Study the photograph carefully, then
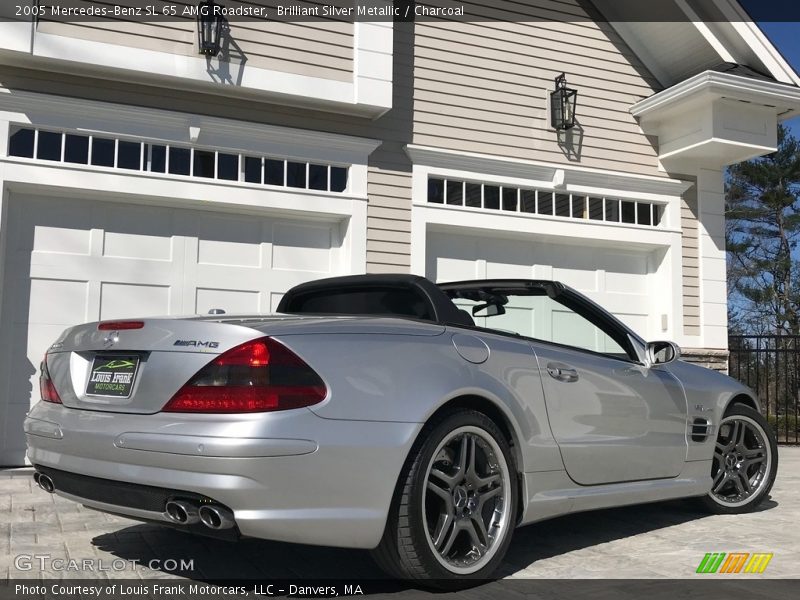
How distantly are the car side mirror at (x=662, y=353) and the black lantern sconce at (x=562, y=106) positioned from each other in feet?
16.6

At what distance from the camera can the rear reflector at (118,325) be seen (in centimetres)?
320

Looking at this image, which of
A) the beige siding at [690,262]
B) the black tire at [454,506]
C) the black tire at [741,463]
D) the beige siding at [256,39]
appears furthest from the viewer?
the beige siding at [690,262]

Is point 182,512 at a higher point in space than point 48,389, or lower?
lower

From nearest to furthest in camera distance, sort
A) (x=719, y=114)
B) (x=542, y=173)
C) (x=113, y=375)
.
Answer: (x=113, y=375)
(x=719, y=114)
(x=542, y=173)

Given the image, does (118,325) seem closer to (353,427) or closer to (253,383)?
(253,383)

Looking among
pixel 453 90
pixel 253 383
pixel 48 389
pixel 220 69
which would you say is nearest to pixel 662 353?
Answer: pixel 253 383

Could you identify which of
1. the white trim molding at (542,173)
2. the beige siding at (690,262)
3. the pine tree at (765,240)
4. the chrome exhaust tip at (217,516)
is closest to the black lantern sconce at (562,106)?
the white trim molding at (542,173)

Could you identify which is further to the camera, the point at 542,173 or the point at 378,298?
the point at 542,173

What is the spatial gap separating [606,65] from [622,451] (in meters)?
6.61

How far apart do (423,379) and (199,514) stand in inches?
38.0

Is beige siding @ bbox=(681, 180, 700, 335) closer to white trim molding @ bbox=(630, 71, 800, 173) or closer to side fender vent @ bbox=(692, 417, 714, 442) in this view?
white trim molding @ bbox=(630, 71, 800, 173)

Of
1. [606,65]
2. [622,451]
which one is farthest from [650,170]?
[622,451]

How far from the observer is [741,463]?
510 cm

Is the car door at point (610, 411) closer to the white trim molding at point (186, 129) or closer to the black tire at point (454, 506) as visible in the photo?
the black tire at point (454, 506)
